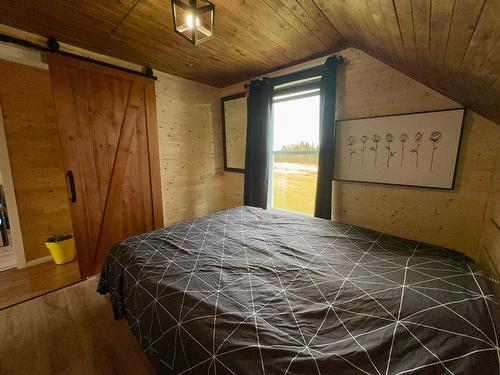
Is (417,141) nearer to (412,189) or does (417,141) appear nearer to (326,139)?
(412,189)

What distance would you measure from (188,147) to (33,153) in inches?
74.7

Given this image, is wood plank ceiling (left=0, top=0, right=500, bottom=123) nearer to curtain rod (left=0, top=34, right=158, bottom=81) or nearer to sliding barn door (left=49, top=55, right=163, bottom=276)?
curtain rod (left=0, top=34, right=158, bottom=81)

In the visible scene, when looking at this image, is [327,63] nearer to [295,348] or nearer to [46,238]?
[295,348]

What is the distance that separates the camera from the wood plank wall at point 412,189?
1.80 metres

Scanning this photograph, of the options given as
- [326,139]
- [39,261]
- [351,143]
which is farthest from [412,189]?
[39,261]

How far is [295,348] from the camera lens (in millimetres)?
808

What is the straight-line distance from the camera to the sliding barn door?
7.27 feet

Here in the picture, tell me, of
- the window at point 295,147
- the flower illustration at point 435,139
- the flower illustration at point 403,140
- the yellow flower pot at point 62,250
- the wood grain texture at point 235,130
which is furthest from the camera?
the wood grain texture at point 235,130

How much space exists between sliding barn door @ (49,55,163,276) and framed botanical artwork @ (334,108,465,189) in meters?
2.42

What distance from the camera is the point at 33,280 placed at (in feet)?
7.78

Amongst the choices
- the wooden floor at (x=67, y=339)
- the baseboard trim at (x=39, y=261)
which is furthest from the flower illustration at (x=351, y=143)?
the baseboard trim at (x=39, y=261)

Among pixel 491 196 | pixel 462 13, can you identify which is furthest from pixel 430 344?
pixel 491 196

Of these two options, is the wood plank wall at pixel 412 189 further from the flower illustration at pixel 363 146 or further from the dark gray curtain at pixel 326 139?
the flower illustration at pixel 363 146

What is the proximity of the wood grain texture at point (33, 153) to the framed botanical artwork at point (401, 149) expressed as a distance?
3694mm
